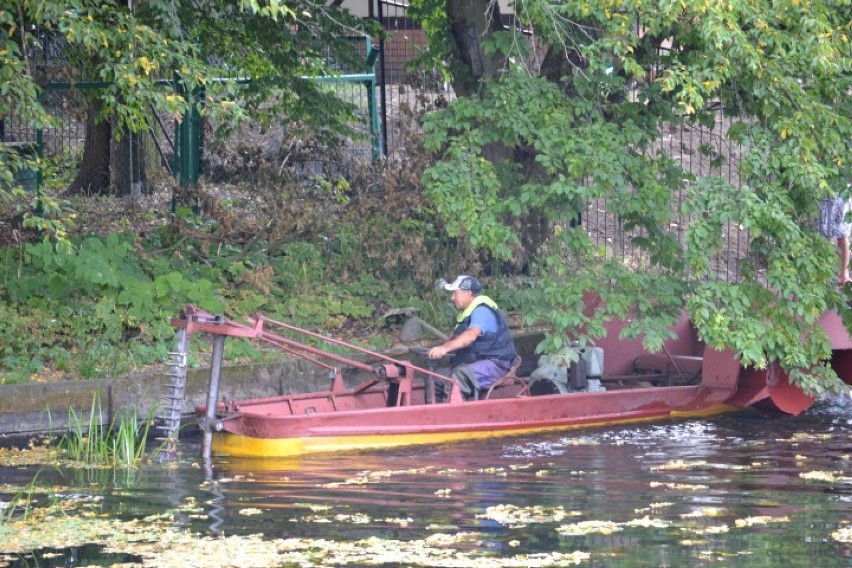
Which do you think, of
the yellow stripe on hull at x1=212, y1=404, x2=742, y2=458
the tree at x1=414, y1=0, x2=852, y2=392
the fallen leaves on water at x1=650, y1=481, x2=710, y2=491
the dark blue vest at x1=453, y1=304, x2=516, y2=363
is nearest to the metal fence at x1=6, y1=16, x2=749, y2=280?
the tree at x1=414, y1=0, x2=852, y2=392

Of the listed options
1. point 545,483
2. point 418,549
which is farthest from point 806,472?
point 418,549

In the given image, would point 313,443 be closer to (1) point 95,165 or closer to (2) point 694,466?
(2) point 694,466

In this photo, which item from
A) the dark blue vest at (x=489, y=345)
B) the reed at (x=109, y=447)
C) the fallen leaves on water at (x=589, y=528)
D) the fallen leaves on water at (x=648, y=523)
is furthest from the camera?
the dark blue vest at (x=489, y=345)

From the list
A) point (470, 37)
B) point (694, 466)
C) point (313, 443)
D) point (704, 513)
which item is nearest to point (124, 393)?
point (313, 443)

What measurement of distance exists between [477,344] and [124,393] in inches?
130

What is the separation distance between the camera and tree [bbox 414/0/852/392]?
1045 cm

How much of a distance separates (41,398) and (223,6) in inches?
171

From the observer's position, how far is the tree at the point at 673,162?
10.5m

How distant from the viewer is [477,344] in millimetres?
12148

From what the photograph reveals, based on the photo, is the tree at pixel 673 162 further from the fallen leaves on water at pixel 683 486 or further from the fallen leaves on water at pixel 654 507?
the fallen leaves on water at pixel 654 507

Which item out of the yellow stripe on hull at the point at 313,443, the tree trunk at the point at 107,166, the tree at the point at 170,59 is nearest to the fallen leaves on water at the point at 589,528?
the yellow stripe on hull at the point at 313,443

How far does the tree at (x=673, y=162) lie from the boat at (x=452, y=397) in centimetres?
70

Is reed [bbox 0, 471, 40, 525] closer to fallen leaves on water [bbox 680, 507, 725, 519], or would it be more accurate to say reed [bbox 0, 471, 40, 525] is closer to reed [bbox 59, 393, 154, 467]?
reed [bbox 59, 393, 154, 467]

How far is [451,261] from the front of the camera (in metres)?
15.1
